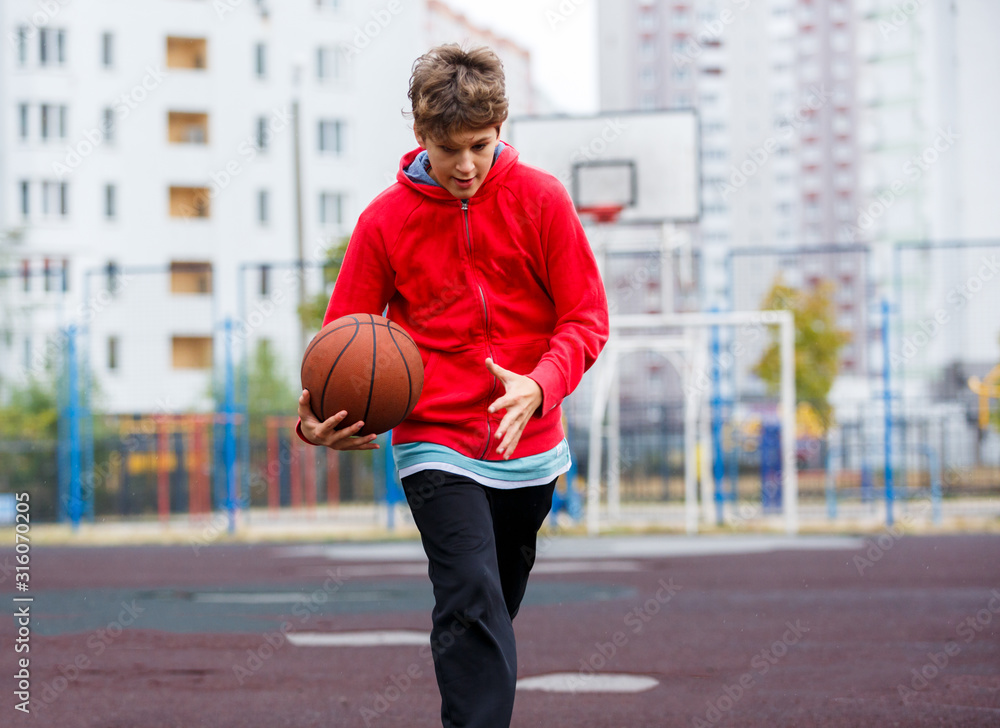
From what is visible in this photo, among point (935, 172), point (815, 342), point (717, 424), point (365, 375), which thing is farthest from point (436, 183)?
point (935, 172)

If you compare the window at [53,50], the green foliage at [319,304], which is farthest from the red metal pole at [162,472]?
the window at [53,50]

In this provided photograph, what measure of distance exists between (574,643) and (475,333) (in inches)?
129

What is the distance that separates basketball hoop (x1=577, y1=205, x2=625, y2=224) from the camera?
13.9 metres

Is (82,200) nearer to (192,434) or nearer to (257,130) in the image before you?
(257,130)

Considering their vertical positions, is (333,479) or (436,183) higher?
(436,183)

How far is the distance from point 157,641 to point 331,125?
131ft

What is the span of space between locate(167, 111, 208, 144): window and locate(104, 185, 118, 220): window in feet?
8.62

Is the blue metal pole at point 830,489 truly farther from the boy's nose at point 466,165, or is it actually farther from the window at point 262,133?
the window at point 262,133

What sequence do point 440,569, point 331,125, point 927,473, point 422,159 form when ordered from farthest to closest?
point 331,125 → point 927,473 → point 422,159 → point 440,569

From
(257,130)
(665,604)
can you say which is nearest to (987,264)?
(665,604)

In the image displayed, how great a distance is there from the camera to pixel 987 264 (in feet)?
46.0

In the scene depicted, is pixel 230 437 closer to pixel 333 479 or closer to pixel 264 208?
pixel 333 479

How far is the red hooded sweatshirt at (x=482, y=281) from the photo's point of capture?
3.08 m

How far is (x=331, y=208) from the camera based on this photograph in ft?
145
